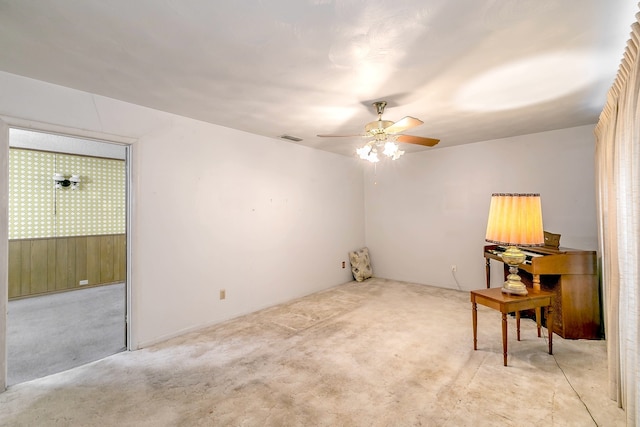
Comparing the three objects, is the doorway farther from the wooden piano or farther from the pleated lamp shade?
the wooden piano

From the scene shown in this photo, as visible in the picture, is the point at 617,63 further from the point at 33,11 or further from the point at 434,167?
the point at 33,11

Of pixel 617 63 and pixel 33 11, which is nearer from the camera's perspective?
pixel 33 11

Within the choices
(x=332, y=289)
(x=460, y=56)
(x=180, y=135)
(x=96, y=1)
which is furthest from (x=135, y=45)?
(x=332, y=289)

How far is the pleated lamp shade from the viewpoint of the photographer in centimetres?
240

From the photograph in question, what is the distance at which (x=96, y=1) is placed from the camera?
4.54 ft

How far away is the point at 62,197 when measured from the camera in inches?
194

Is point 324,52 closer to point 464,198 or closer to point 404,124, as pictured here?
point 404,124

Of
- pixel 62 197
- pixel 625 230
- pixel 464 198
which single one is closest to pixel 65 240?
pixel 62 197

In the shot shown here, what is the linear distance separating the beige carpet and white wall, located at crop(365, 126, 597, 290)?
1.60m

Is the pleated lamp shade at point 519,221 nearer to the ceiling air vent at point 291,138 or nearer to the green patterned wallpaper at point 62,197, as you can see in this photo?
the ceiling air vent at point 291,138

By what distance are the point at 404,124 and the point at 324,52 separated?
0.91 m

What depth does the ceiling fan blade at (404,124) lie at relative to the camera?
2.27 meters

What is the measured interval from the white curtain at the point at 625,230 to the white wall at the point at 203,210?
135 inches

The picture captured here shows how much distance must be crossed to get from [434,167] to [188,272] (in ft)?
13.6
